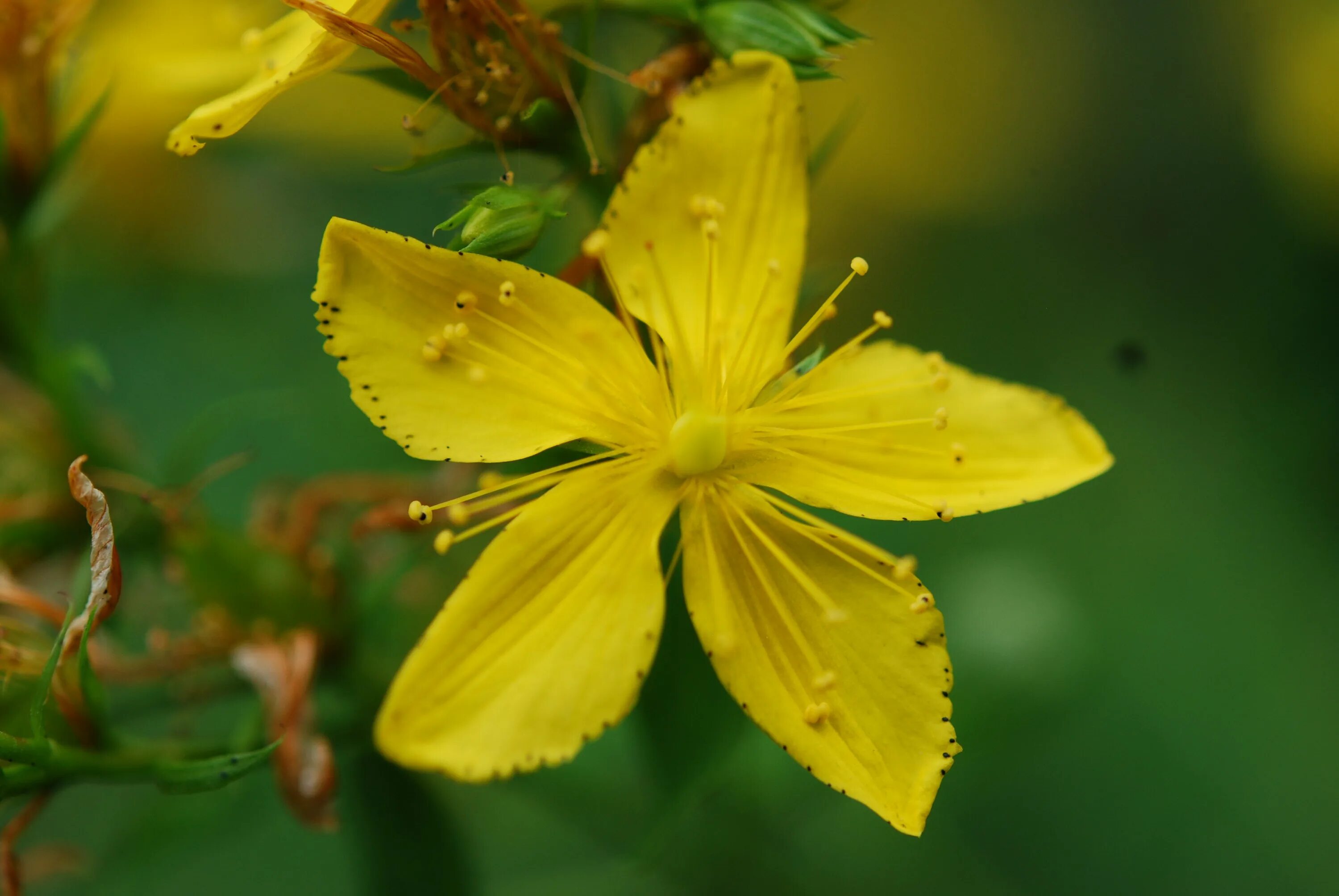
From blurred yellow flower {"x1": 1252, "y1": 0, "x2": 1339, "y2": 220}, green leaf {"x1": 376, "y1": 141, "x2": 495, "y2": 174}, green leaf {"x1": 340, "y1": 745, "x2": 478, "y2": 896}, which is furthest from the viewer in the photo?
blurred yellow flower {"x1": 1252, "y1": 0, "x2": 1339, "y2": 220}

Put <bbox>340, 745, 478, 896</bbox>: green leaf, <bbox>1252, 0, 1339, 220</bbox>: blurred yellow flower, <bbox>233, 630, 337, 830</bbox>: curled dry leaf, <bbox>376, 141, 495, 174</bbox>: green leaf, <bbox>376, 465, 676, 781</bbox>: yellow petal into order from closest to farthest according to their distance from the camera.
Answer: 1. <bbox>376, 465, 676, 781</bbox>: yellow petal
2. <bbox>376, 141, 495, 174</bbox>: green leaf
3. <bbox>233, 630, 337, 830</bbox>: curled dry leaf
4. <bbox>340, 745, 478, 896</bbox>: green leaf
5. <bbox>1252, 0, 1339, 220</bbox>: blurred yellow flower

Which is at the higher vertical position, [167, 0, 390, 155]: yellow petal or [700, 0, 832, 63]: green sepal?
[700, 0, 832, 63]: green sepal

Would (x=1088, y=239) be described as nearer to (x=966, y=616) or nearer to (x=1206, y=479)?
(x=1206, y=479)

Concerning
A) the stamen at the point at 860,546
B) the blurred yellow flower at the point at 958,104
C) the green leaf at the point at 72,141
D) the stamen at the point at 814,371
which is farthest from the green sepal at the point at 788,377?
the blurred yellow flower at the point at 958,104

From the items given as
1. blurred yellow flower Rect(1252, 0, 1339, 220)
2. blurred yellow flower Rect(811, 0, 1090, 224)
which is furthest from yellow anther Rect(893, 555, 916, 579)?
blurred yellow flower Rect(1252, 0, 1339, 220)

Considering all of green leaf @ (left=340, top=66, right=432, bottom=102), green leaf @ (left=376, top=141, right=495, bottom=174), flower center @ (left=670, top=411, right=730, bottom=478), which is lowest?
flower center @ (left=670, top=411, right=730, bottom=478)

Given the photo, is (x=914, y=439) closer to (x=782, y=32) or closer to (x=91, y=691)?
(x=782, y=32)

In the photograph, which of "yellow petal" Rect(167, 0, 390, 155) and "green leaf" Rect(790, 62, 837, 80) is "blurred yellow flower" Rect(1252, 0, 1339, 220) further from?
"yellow petal" Rect(167, 0, 390, 155)
